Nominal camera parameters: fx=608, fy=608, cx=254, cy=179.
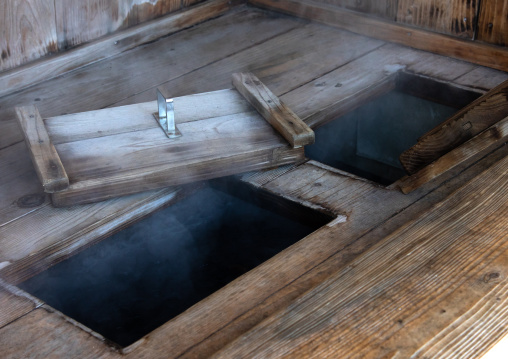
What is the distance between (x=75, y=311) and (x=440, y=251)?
112cm

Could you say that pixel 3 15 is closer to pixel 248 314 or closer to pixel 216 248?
pixel 216 248

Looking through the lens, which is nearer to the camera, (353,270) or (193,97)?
(353,270)

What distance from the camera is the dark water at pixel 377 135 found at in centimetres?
277

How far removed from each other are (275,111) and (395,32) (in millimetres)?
1062

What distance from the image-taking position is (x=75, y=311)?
6.17 feet

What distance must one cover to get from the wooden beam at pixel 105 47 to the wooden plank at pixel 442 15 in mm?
1001

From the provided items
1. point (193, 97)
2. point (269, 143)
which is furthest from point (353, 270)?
point (193, 97)

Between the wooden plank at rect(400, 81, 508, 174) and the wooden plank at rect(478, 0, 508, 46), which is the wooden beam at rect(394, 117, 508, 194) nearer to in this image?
the wooden plank at rect(400, 81, 508, 174)

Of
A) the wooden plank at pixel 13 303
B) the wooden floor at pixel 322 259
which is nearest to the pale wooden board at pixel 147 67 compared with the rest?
the wooden floor at pixel 322 259

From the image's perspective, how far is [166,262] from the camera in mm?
2082

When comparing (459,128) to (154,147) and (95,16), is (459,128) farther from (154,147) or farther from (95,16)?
(95,16)

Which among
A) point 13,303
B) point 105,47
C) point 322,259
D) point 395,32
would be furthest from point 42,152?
point 395,32

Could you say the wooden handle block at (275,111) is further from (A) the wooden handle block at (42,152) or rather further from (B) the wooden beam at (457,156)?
(A) the wooden handle block at (42,152)

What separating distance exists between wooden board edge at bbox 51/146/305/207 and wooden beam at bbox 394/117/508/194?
369 mm
